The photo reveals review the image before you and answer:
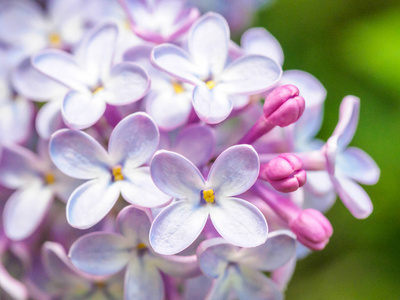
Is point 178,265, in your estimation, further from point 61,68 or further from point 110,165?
point 61,68

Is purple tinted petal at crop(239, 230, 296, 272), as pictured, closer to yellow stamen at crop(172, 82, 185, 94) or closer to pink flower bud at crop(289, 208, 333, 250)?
pink flower bud at crop(289, 208, 333, 250)

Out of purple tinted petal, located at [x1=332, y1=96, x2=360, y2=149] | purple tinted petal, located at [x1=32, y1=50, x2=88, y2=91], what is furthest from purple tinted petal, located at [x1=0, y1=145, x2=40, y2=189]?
purple tinted petal, located at [x1=332, y1=96, x2=360, y2=149]

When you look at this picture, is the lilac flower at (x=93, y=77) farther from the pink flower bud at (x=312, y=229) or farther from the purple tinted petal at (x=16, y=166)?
the pink flower bud at (x=312, y=229)

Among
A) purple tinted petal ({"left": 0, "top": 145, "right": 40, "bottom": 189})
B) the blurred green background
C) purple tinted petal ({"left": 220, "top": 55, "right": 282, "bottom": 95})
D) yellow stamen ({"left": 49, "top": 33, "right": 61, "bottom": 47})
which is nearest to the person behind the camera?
purple tinted petal ({"left": 220, "top": 55, "right": 282, "bottom": 95})

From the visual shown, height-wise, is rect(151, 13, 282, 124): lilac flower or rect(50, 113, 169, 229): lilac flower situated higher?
rect(151, 13, 282, 124): lilac flower

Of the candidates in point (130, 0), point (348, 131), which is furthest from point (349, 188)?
point (130, 0)

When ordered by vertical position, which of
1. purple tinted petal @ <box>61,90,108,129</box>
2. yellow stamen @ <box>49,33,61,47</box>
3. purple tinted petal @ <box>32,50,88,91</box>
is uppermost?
purple tinted petal @ <box>32,50,88,91</box>

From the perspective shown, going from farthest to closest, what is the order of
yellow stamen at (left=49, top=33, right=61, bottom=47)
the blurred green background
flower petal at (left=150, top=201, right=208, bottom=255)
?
the blurred green background, yellow stamen at (left=49, top=33, right=61, bottom=47), flower petal at (left=150, top=201, right=208, bottom=255)

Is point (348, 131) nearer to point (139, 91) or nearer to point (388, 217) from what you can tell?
point (139, 91)
